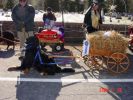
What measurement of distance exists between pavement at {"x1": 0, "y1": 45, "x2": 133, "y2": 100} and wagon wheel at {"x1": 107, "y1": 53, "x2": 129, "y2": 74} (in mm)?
157

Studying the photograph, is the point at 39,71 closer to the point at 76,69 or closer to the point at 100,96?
the point at 76,69

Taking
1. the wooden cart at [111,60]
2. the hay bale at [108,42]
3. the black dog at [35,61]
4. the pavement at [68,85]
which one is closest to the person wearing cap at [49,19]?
the pavement at [68,85]

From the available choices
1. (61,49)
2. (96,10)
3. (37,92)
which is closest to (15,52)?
(61,49)

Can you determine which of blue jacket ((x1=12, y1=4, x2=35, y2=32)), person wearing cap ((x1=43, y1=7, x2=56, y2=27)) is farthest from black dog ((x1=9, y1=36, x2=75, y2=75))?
person wearing cap ((x1=43, y1=7, x2=56, y2=27))

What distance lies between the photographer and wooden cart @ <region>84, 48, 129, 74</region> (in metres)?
10.6

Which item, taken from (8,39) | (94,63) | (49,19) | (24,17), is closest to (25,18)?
(24,17)

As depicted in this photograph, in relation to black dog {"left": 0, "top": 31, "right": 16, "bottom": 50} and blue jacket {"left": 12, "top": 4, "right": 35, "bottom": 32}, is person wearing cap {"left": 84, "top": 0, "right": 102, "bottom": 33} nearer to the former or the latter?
blue jacket {"left": 12, "top": 4, "right": 35, "bottom": 32}

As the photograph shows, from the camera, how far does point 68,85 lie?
31.0ft

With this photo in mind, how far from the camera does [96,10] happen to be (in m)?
12.8

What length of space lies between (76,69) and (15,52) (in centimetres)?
343

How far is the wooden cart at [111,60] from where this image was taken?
10602 millimetres

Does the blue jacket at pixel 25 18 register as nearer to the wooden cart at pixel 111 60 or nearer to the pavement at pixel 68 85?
the pavement at pixel 68 85

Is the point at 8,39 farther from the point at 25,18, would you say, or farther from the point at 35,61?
the point at 35,61

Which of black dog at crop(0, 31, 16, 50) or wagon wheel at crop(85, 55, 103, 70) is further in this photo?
black dog at crop(0, 31, 16, 50)
